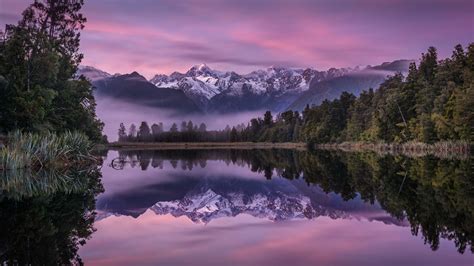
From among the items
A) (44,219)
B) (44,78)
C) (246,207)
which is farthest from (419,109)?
(44,219)

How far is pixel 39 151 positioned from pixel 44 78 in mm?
10470

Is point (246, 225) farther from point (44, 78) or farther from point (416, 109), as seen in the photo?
point (416, 109)

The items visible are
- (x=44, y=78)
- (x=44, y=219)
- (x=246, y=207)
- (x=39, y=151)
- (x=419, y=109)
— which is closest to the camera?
(x=44, y=219)

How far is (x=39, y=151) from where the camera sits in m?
37.6

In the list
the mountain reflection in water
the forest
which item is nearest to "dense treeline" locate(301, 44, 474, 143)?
the forest

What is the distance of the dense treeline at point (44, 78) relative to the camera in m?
41.1

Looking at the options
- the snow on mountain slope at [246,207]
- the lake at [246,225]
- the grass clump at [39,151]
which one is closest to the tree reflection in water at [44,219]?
the lake at [246,225]

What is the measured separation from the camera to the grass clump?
34656mm

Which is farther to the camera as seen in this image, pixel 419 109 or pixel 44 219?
pixel 419 109

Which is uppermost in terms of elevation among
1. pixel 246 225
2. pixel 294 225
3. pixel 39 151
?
pixel 39 151

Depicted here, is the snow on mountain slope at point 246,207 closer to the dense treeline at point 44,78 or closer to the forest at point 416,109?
the dense treeline at point 44,78

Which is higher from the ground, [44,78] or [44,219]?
[44,78]

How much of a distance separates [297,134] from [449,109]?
112452 millimetres

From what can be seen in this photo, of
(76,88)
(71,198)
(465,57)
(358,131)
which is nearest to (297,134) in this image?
(358,131)
